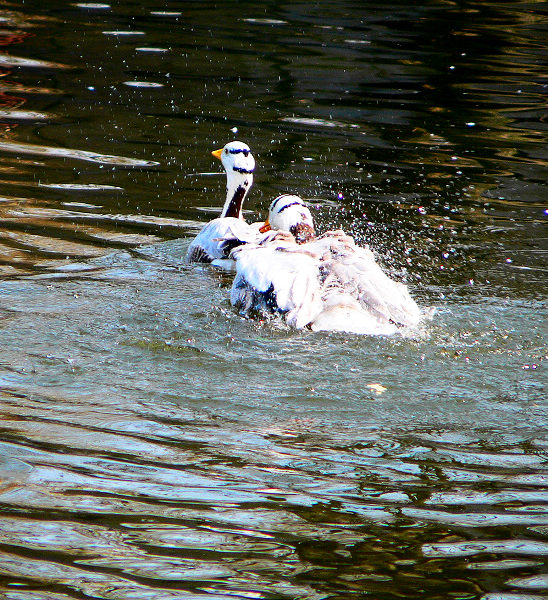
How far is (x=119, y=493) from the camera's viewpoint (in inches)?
181

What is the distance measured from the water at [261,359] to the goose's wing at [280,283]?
139 mm

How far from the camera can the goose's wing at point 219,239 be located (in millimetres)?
8531

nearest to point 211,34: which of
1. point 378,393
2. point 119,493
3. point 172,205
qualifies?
point 172,205

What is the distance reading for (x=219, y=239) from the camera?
333 inches

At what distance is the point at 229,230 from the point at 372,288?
2016 millimetres

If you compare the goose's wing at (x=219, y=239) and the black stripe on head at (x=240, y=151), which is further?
the black stripe on head at (x=240, y=151)

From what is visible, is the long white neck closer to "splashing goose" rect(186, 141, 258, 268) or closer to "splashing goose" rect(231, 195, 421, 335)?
"splashing goose" rect(186, 141, 258, 268)

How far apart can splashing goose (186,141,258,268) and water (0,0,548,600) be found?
0.27 m

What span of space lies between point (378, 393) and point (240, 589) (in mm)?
2114

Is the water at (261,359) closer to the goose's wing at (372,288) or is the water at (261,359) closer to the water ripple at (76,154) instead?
the water ripple at (76,154)

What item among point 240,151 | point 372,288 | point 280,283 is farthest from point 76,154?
point 372,288

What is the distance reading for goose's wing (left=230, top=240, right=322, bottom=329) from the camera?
22.2 ft

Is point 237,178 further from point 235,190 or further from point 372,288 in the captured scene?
point 372,288

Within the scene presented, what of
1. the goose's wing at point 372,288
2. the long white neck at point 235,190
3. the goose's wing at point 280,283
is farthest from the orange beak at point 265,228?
the goose's wing at point 372,288
